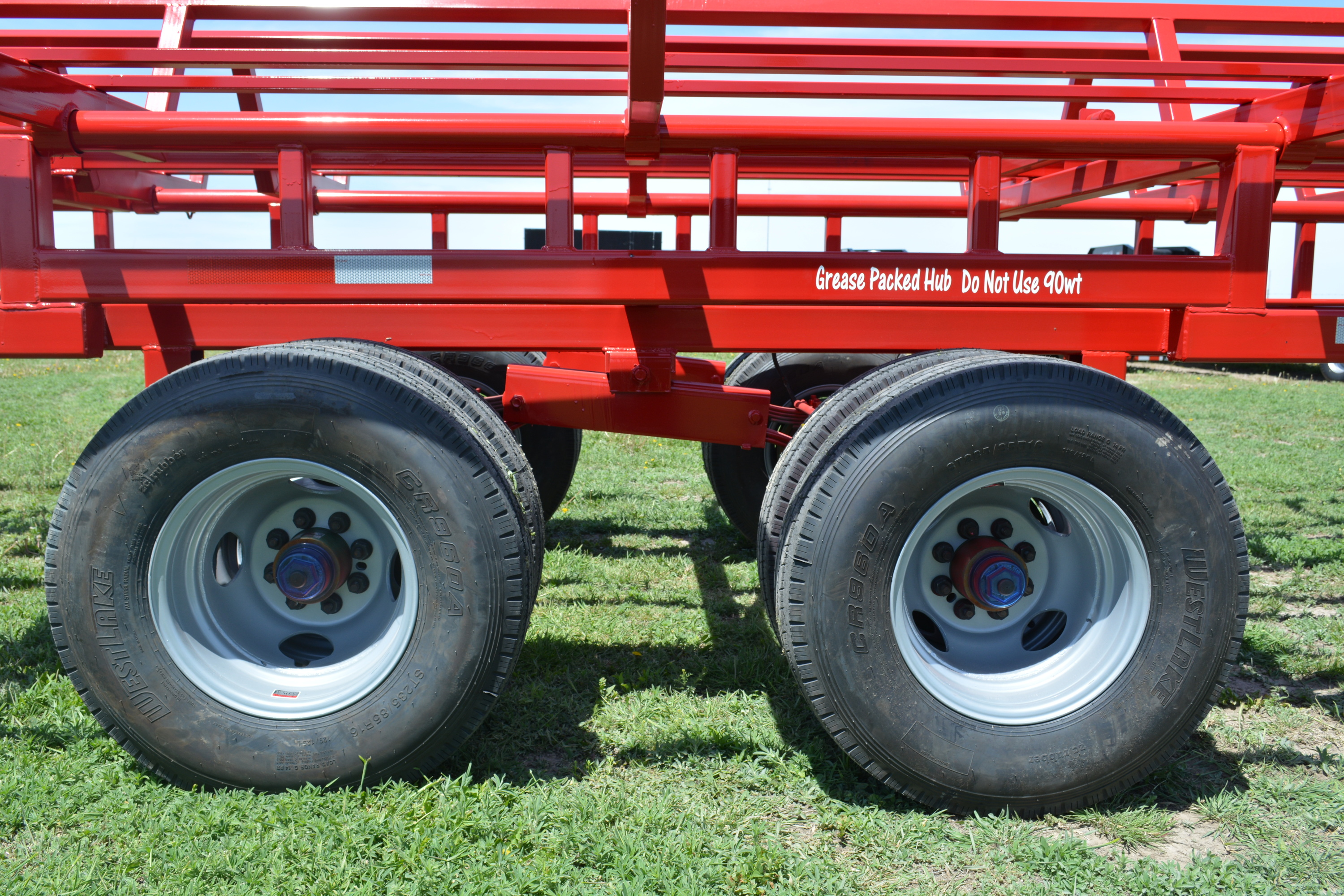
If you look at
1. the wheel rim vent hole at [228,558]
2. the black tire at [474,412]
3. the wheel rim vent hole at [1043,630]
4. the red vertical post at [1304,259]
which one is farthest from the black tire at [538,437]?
the red vertical post at [1304,259]

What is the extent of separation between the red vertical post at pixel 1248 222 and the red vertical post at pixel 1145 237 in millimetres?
1694

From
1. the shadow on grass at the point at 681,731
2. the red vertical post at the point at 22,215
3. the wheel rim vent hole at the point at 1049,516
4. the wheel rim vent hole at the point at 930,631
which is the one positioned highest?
the red vertical post at the point at 22,215

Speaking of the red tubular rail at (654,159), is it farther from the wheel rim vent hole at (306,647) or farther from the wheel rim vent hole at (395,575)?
the wheel rim vent hole at (306,647)

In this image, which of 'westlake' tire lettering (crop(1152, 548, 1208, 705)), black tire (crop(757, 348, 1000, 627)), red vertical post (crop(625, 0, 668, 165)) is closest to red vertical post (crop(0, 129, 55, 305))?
red vertical post (crop(625, 0, 668, 165))

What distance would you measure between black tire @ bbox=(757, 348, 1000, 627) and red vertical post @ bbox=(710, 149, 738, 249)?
1.88 ft

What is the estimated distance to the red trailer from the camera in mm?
2338

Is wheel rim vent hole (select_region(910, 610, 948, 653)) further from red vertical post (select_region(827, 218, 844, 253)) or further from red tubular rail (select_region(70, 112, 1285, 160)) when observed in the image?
red vertical post (select_region(827, 218, 844, 253))

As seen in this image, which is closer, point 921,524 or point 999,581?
point 921,524

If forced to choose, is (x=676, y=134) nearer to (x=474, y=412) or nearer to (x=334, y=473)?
(x=474, y=412)

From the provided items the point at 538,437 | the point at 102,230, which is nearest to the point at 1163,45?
the point at 538,437

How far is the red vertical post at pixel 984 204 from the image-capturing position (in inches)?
99.4

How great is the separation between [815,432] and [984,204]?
83 cm

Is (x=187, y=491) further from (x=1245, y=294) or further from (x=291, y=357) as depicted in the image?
(x=1245, y=294)

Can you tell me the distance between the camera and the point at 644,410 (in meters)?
2.79
